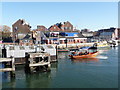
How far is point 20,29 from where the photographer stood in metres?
83.8

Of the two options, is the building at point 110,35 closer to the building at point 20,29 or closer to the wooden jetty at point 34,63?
the building at point 20,29

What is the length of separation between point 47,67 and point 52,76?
10.4ft

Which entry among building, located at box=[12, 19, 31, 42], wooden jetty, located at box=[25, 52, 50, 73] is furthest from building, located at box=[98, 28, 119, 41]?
wooden jetty, located at box=[25, 52, 50, 73]

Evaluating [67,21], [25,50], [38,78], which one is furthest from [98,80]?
[67,21]

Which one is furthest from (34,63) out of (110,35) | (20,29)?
(110,35)

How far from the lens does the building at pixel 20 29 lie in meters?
80.2

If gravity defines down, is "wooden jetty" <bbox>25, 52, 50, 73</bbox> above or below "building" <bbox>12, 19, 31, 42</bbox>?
below

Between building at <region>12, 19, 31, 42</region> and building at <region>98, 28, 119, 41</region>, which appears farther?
building at <region>98, 28, 119, 41</region>

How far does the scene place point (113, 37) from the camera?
13762cm

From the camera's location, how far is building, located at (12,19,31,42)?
80250 mm

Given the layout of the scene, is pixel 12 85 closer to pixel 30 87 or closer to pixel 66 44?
pixel 30 87

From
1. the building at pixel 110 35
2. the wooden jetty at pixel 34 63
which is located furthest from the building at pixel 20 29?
the building at pixel 110 35

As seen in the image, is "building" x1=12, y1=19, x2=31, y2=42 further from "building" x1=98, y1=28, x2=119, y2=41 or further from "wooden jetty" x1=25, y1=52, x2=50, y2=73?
"building" x1=98, y1=28, x2=119, y2=41

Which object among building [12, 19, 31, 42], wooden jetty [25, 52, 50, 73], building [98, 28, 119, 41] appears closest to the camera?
wooden jetty [25, 52, 50, 73]
